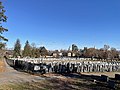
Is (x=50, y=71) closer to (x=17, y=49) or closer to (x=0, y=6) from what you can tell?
(x=0, y=6)

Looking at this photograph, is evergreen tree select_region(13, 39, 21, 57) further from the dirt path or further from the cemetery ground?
the cemetery ground

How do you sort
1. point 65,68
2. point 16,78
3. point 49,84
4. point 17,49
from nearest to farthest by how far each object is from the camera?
point 49,84 < point 16,78 < point 65,68 < point 17,49

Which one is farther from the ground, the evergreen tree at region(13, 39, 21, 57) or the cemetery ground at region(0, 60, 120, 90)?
the evergreen tree at region(13, 39, 21, 57)

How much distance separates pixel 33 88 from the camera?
17.4 meters

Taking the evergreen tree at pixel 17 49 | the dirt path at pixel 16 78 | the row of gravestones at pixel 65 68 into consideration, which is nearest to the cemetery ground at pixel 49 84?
the dirt path at pixel 16 78

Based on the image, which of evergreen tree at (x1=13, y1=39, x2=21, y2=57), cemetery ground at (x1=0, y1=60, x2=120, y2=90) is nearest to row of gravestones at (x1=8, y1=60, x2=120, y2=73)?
cemetery ground at (x1=0, y1=60, x2=120, y2=90)

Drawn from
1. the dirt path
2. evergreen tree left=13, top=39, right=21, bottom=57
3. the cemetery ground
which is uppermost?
evergreen tree left=13, top=39, right=21, bottom=57

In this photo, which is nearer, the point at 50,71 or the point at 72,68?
the point at 50,71

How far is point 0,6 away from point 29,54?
3219 inches

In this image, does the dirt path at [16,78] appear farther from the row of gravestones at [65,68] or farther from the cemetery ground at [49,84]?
the row of gravestones at [65,68]

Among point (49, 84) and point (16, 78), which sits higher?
point (16, 78)

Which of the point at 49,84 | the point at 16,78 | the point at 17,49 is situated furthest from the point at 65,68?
the point at 17,49

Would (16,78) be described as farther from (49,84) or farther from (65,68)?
(65,68)

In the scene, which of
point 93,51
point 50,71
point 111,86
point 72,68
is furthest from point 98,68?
point 93,51
